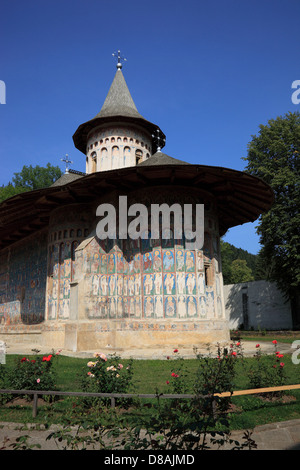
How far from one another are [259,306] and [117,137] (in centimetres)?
1673

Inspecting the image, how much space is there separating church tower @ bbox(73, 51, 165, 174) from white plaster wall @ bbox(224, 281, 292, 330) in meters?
13.6

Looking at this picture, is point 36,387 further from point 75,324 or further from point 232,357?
point 75,324

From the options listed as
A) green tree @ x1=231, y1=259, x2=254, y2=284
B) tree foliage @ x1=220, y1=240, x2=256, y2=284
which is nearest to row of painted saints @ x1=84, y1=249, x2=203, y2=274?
tree foliage @ x1=220, y1=240, x2=256, y2=284

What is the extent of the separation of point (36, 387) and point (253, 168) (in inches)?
822

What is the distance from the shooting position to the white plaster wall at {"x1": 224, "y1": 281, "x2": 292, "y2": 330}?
25797mm

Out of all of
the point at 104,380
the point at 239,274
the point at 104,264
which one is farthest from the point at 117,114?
the point at 239,274

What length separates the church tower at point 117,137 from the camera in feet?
60.5

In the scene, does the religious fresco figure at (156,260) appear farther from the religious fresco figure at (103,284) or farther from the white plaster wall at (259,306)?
the white plaster wall at (259,306)

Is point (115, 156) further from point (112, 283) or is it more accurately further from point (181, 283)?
point (181, 283)

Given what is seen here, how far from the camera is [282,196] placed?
21.7 m

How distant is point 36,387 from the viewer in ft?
18.9
